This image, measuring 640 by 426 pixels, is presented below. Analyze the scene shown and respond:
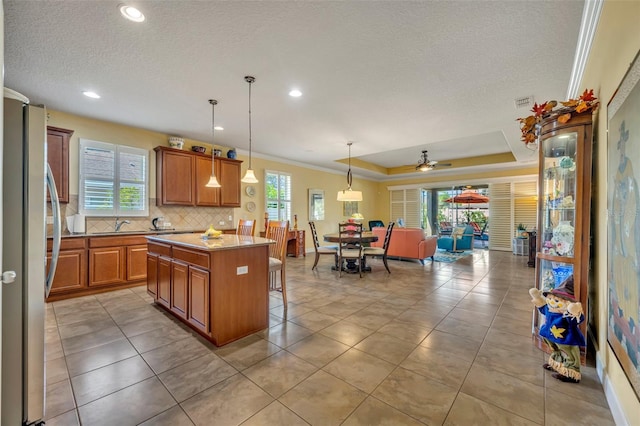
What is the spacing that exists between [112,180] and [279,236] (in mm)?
3234

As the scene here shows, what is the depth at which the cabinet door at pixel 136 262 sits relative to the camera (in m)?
4.25

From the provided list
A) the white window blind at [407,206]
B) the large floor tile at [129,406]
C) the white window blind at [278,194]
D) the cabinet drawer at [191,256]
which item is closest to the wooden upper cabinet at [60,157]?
the cabinet drawer at [191,256]

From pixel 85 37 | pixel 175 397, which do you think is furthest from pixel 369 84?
pixel 175 397

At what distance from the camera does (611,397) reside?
1655 mm

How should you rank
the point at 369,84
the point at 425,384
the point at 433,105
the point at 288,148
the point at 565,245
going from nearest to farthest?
the point at 425,384, the point at 565,245, the point at 369,84, the point at 433,105, the point at 288,148

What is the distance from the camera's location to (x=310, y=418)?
62.0 inches

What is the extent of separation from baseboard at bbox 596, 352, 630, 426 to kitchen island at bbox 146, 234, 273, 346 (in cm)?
254

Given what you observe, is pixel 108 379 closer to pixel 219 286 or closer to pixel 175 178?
pixel 219 286

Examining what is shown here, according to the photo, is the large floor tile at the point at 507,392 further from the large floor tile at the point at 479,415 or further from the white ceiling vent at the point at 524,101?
the white ceiling vent at the point at 524,101

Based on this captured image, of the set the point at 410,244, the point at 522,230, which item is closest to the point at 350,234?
the point at 410,244

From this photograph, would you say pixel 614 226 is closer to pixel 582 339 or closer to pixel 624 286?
pixel 624 286

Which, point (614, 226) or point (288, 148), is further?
point (288, 148)

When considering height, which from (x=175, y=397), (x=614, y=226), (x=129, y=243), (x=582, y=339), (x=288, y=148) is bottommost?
(x=175, y=397)

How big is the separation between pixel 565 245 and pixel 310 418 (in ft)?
7.65
